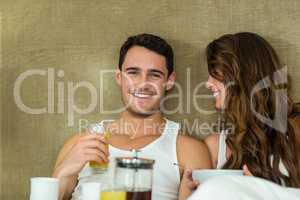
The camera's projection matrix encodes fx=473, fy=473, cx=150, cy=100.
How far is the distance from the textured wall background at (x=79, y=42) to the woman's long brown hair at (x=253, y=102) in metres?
0.18

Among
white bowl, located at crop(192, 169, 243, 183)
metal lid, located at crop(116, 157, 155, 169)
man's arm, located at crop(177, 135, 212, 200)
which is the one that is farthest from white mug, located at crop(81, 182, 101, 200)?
man's arm, located at crop(177, 135, 212, 200)

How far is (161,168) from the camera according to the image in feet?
6.92

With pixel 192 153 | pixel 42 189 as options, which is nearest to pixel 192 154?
pixel 192 153

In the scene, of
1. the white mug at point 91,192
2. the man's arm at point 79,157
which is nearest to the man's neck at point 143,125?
the man's arm at point 79,157

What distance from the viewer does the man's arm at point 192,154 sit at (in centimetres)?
210

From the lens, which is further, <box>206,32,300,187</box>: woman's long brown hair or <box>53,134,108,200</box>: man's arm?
<box>206,32,300,187</box>: woman's long brown hair

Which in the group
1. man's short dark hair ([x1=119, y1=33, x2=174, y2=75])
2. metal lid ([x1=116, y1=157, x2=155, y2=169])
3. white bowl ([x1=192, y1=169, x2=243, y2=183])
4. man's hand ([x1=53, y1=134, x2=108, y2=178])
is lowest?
white bowl ([x1=192, y1=169, x2=243, y2=183])

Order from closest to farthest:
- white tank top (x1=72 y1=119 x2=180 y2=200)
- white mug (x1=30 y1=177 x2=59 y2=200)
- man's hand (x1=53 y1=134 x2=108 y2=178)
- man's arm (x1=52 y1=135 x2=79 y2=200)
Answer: white mug (x1=30 y1=177 x2=59 y2=200), man's hand (x1=53 y1=134 x2=108 y2=178), man's arm (x1=52 y1=135 x2=79 y2=200), white tank top (x1=72 y1=119 x2=180 y2=200)

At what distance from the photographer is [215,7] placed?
2.30m

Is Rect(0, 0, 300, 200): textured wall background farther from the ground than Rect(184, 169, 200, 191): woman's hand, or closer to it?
farther from the ground

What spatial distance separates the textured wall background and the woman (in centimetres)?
17

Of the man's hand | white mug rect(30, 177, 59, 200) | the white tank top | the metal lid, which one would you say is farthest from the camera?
the white tank top

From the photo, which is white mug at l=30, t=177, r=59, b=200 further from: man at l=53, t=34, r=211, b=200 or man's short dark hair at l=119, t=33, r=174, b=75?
man's short dark hair at l=119, t=33, r=174, b=75

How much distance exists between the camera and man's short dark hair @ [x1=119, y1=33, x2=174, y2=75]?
2.22 meters
